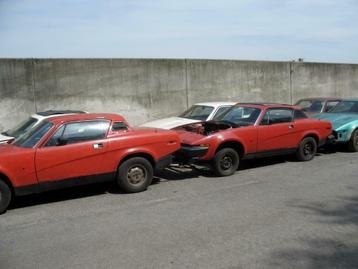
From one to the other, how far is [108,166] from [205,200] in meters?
1.80

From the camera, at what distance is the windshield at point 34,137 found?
714 cm

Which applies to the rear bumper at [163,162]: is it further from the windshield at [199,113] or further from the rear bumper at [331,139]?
the rear bumper at [331,139]

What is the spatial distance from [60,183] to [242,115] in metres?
4.74

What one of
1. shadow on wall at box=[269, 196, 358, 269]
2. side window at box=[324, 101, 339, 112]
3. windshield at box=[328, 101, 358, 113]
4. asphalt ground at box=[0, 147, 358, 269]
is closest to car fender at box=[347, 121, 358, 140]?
windshield at box=[328, 101, 358, 113]

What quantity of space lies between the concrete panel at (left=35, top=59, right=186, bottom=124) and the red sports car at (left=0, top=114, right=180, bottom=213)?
6.29 metres

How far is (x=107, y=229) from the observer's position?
569 centimetres

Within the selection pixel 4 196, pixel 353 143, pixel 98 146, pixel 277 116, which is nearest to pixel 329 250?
pixel 98 146

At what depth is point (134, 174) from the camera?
7.76 meters

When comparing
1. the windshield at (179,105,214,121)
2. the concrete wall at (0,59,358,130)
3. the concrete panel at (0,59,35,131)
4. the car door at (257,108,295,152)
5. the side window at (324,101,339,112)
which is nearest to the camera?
the car door at (257,108,295,152)

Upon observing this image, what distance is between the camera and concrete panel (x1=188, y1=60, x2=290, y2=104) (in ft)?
52.6

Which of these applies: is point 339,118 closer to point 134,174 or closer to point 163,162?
point 163,162

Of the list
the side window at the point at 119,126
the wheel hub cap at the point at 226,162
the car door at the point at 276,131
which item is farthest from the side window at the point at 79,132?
the car door at the point at 276,131

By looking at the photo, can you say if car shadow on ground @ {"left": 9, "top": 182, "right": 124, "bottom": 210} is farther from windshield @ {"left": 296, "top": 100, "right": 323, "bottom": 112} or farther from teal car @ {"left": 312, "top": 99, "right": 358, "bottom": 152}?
windshield @ {"left": 296, "top": 100, "right": 323, "bottom": 112}

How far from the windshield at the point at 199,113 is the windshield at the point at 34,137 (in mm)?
5301
